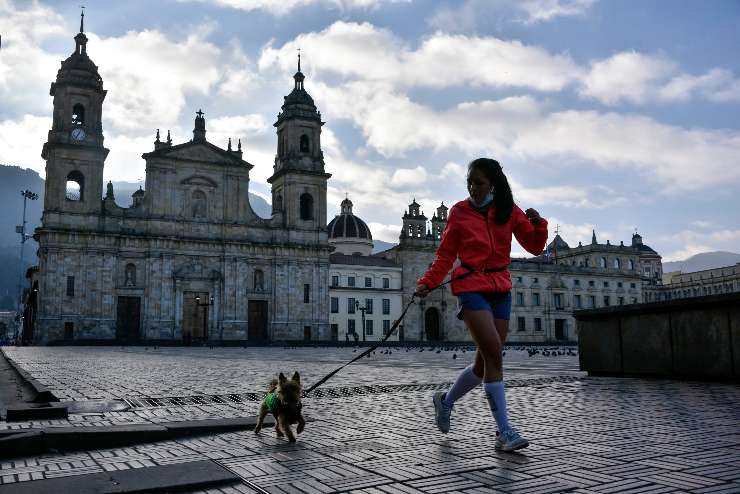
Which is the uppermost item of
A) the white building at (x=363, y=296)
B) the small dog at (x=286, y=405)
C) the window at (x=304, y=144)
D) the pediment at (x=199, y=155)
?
the window at (x=304, y=144)

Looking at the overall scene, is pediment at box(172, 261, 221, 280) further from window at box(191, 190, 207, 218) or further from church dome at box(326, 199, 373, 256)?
church dome at box(326, 199, 373, 256)

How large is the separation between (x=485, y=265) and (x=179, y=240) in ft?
148

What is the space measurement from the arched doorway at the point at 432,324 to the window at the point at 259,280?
1988cm

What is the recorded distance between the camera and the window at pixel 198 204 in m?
48.7

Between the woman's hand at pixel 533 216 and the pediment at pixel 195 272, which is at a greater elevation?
the pediment at pixel 195 272

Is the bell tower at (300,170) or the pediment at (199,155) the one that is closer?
the pediment at (199,155)

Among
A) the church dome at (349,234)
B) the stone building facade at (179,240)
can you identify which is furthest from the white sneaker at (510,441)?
the church dome at (349,234)

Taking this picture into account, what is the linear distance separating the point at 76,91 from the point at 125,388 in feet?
140

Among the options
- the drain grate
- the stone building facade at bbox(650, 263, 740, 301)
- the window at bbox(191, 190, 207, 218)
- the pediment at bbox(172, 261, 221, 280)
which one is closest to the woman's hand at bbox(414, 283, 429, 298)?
the drain grate

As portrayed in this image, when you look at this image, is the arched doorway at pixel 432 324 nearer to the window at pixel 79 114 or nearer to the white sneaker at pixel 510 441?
the window at pixel 79 114

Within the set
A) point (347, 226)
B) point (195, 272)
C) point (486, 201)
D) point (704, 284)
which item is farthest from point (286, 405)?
point (704, 284)

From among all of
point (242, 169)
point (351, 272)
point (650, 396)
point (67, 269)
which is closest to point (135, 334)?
point (67, 269)

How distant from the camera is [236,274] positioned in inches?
1908

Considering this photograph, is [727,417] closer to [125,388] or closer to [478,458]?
[478,458]
